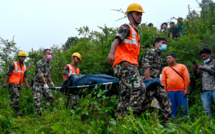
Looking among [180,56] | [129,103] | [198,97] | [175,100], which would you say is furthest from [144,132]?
[180,56]

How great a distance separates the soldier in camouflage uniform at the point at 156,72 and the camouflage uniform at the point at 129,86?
18.7 inches

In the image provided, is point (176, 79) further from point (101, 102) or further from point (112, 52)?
point (101, 102)

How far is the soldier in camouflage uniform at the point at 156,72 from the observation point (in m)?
4.04

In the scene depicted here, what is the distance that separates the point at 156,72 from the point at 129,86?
175 cm

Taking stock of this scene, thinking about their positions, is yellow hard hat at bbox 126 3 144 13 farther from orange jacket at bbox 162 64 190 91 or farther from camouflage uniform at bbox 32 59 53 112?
camouflage uniform at bbox 32 59 53 112

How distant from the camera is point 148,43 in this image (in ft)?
24.5

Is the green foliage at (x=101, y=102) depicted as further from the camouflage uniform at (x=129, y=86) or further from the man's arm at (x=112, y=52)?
the man's arm at (x=112, y=52)

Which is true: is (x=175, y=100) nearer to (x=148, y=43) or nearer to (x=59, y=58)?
(x=148, y=43)

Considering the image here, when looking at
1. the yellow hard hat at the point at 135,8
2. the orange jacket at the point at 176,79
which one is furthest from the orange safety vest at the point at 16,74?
the yellow hard hat at the point at 135,8

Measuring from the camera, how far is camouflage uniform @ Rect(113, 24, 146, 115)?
11.6ft

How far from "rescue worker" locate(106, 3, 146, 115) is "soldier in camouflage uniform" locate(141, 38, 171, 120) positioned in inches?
19.2

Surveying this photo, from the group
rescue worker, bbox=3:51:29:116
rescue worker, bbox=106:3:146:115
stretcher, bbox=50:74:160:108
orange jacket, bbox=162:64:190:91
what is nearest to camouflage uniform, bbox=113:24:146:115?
rescue worker, bbox=106:3:146:115

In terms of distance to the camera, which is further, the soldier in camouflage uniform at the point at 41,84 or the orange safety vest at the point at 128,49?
the soldier in camouflage uniform at the point at 41,84

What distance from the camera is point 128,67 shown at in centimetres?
365
